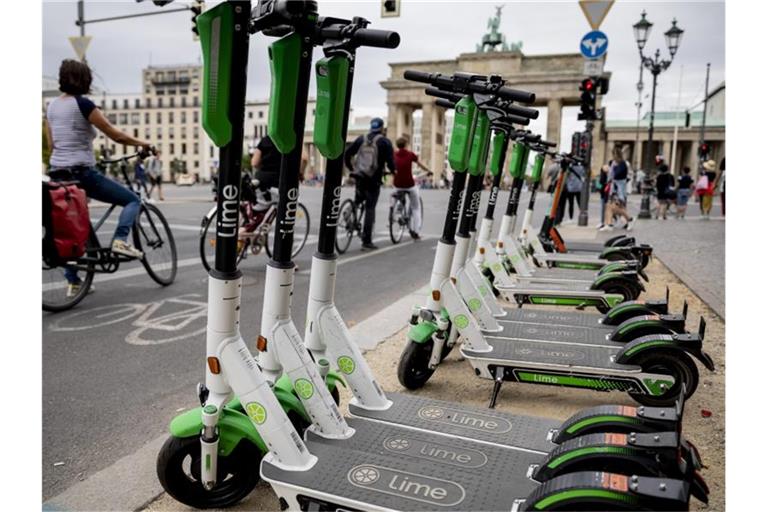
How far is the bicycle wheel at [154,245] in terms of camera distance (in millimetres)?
6103

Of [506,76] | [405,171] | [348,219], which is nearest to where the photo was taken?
[348,219]

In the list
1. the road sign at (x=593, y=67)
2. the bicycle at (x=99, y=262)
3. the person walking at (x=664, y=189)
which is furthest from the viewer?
the person walking at (x=664, y=189)

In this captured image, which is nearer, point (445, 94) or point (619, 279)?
point (445, 94)

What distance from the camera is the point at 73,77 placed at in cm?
516

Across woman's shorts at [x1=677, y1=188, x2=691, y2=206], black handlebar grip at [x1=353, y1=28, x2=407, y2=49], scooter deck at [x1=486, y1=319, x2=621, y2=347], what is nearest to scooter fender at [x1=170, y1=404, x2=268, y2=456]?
black handlebar grip at [x1=353, y1=28, x2=407, y2=49]

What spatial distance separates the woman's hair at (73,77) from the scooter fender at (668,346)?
4.72 m

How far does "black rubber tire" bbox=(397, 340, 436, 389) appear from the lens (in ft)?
11.7

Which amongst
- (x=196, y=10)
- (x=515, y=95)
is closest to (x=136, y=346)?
(x=515, y=95)

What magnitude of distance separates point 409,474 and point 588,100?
472 inches

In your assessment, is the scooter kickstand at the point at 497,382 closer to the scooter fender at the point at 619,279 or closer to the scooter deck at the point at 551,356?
the scooter deck at the point at 551,356

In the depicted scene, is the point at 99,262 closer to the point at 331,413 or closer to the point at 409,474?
the point at 331,413

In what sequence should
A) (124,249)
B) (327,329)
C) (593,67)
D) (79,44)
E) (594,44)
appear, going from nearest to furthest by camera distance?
(327,329) < (124,249) < (594,44) < (593,67) < (79,44)

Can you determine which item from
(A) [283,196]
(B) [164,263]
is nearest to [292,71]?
(A) [283,196]

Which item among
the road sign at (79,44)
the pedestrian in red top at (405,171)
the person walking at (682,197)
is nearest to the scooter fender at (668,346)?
the pedestrian in red top at (405,171)
